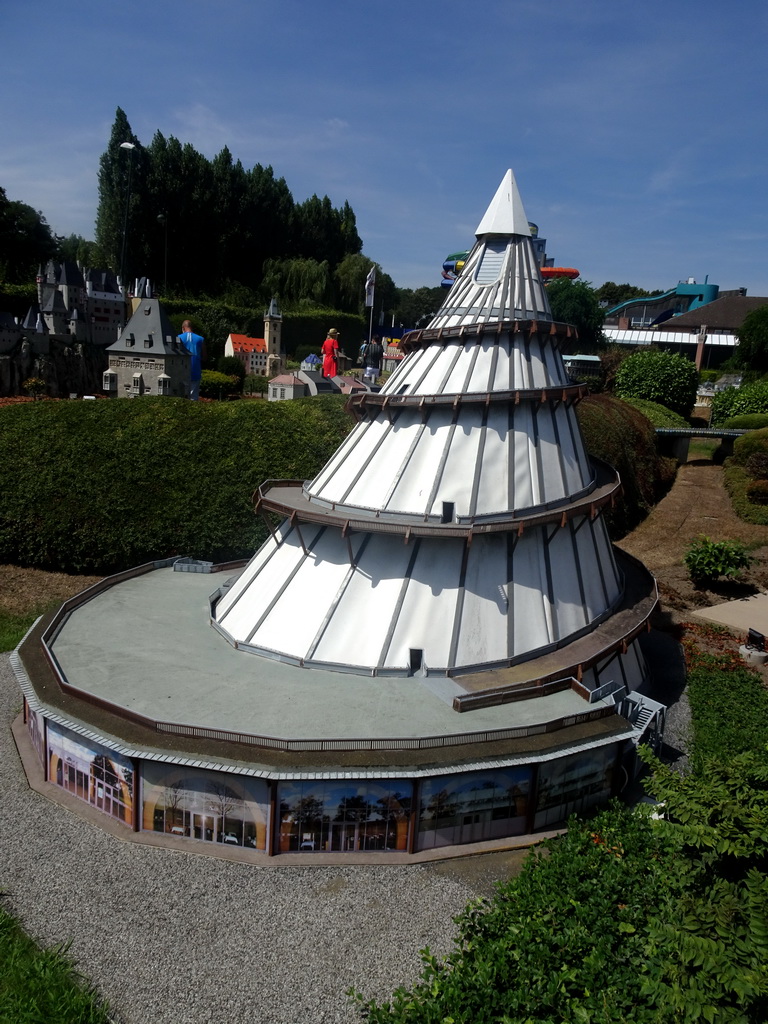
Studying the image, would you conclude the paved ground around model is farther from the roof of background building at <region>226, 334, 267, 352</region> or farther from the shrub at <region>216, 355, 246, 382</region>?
the roof of background building at <region>226, 334, 267, 352</region>

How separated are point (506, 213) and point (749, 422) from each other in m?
42.7

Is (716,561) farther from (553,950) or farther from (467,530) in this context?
(553,950)

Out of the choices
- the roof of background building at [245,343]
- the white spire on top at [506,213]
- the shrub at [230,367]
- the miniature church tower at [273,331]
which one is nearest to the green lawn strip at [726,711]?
the white spire on top at [506,213]

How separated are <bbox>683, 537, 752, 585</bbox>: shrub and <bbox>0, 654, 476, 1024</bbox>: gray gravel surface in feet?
77.1

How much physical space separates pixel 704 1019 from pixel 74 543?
29.8m

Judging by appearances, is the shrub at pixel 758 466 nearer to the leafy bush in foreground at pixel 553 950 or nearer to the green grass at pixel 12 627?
the leafy bush in foreground at pixel 553 950

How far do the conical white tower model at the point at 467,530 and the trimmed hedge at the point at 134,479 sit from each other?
10347 millimetres

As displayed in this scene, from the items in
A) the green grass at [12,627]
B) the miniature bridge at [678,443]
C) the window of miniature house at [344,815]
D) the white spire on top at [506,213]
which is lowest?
the green grass at [12,627]

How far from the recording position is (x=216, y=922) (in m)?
12.9

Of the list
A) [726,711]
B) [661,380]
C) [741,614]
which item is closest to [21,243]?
[661,380]

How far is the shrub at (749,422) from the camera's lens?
5478 cm

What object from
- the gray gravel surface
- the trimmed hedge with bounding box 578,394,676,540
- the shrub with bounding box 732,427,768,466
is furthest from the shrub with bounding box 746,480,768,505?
the gray gravel surface

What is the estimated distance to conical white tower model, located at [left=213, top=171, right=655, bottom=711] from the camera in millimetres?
18219

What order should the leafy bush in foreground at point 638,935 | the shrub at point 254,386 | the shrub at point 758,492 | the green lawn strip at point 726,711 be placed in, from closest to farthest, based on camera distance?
the leafy bush in foreground at point 638,935 → the green lawn strip at point 726,711 → the shrub at point 758,492 → the shrub at point 254,386
